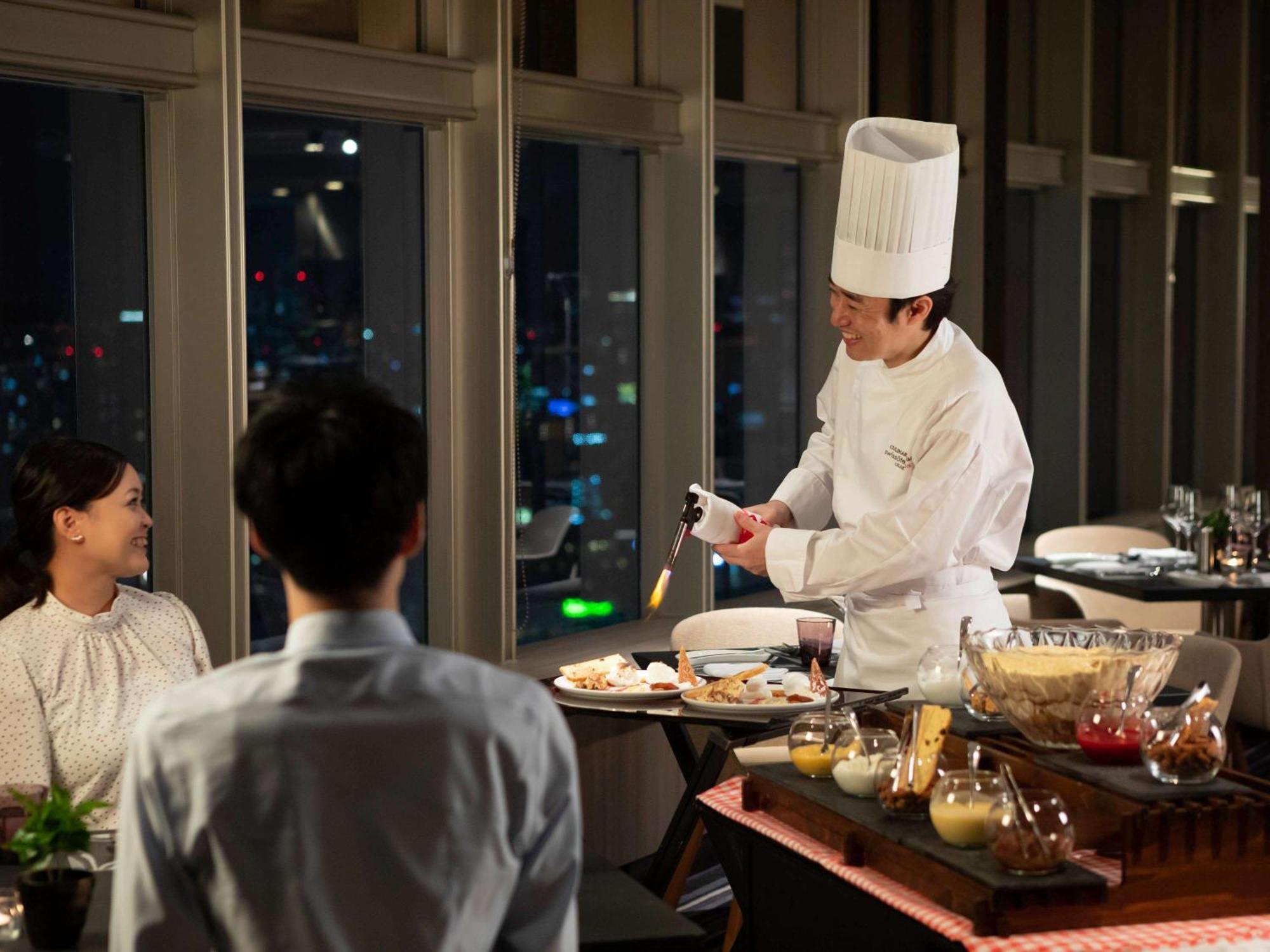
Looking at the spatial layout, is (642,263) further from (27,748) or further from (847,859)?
(847,859)

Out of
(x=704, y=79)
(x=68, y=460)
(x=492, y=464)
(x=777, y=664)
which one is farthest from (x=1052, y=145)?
(x=68, y=460)

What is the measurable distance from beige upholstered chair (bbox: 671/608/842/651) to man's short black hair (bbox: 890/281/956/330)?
1083 mm

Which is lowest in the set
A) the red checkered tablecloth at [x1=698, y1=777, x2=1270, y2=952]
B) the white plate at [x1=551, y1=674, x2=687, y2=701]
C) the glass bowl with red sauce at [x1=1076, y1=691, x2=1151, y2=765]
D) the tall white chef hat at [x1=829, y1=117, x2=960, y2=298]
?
the white plate at [x1=551, y1=674, x2=687, y2=701]

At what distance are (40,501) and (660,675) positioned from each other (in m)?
1.17

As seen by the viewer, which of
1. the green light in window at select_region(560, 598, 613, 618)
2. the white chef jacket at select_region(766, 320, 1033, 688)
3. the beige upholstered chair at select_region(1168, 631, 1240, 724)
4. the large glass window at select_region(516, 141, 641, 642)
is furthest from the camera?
the green light in window at select_region(560, 598, 613, 618)

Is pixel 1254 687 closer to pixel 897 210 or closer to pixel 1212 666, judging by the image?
pixel 1212 666

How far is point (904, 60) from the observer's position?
5418 millimetres

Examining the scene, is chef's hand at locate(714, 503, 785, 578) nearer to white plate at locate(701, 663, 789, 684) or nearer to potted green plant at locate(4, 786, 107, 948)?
white plate at locate(701, 663, 789, 684)

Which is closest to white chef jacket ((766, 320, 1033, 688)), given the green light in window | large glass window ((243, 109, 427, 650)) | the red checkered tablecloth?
the red checkered tablecloth

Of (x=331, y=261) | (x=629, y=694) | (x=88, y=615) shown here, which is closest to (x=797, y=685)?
(x=629, y=694)

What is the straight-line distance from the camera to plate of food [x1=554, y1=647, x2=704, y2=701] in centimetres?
279

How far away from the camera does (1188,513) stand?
514cm

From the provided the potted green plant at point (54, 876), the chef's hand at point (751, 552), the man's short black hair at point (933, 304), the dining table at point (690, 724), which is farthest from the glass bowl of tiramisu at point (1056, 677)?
the potted green plant at point (54, 876)

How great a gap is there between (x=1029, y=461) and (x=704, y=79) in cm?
192
